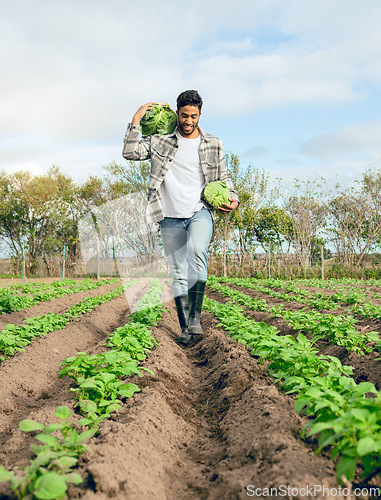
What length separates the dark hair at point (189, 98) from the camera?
12.7 ft

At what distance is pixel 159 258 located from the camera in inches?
669

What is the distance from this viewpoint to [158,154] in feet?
13.5

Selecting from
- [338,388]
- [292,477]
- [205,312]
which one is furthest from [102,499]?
[205,312]

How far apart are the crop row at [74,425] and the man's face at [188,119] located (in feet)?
6.56

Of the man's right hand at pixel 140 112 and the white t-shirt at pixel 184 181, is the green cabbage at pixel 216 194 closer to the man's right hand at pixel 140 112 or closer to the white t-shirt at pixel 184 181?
the white t-shirt at pixel 184 181

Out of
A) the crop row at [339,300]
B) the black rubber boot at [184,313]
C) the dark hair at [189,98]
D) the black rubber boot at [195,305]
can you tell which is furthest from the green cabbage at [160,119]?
the crop row at [339,300]

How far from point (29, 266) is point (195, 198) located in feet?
69.6

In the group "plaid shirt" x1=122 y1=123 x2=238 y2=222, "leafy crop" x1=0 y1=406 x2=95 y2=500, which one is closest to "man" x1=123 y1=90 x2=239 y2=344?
"plaid shirt" x1=122 y1=123 x2=238 y2=222

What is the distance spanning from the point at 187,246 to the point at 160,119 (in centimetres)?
135

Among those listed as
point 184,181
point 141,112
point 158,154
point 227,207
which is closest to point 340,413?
point 227,207

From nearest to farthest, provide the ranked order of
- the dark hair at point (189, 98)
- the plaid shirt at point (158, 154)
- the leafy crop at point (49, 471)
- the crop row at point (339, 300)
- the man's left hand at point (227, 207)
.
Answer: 1. the leafy crop at point (49, 471)
2. the dark hair at point (189, 98)
3. the plaid shirt at point (158, 154)
4. the man's left hand at point (227, 207)
5. the crop row at point (339, 300)

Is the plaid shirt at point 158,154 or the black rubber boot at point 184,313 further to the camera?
the black rubber boot at point 184,313

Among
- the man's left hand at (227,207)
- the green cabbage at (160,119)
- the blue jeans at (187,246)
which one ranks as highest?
the green cabbage at (160,119)

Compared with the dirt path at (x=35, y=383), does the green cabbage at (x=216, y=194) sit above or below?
above
